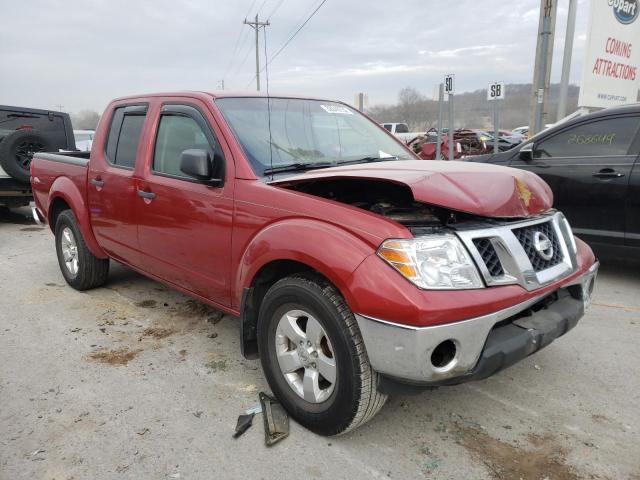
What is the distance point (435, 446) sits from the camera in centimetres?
247

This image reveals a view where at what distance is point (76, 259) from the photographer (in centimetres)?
487

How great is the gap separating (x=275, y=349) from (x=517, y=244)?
1342 millimetres

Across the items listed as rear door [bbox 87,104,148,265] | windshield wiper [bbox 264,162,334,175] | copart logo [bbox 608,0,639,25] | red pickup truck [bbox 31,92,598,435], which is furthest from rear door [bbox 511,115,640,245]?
copart logo [bbox 608,0,639,25]

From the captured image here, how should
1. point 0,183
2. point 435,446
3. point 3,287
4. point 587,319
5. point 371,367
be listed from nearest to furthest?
point 371,367 < point 435,446 < point 587,319 < point 3,287 < point 0,183

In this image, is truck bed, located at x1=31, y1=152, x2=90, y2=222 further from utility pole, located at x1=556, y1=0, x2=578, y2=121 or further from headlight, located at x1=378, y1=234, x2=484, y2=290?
utility pole, located at x1=556, y1=0, x2=578, y2=121

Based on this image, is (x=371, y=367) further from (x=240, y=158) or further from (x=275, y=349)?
(x=240, y=158)

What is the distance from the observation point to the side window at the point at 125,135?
3.89m

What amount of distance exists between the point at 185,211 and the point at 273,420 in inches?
56.6

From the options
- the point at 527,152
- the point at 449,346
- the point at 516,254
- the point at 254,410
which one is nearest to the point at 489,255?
the point at 516,254

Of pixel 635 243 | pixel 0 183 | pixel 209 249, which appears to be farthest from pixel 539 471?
pixel 0 183

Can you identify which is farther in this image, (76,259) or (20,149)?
(20,149)

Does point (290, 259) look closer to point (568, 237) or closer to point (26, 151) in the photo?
point (568, 237)

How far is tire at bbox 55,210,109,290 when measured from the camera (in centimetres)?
470

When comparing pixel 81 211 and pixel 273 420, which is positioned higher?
pixel 81 211
